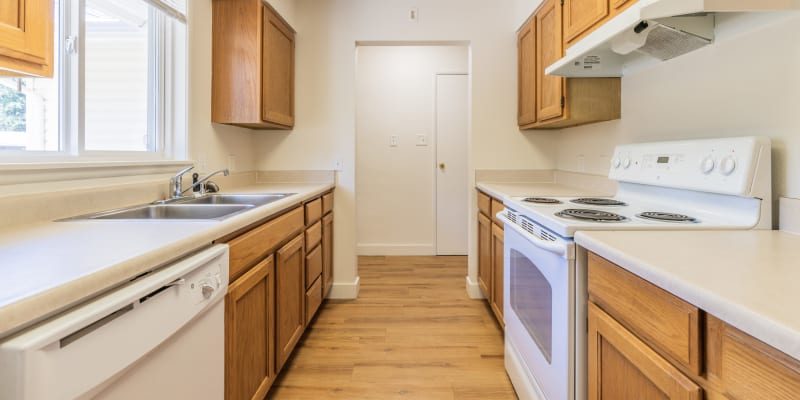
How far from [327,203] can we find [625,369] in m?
2.15

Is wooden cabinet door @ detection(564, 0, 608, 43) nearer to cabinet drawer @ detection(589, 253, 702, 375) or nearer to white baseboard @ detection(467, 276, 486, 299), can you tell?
cabinet drawer @ detection(589, 253, 702, 375)

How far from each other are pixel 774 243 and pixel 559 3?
5.36 feet

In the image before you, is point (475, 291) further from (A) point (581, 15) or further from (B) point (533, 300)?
(A) point (581, 15)

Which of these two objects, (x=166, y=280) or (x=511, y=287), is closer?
(x=166, y=280)

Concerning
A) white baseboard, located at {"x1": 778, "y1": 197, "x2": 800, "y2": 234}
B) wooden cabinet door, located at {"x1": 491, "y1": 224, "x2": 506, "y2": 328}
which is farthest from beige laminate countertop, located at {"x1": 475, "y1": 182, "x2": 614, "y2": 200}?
white baseboard, located at {"x1": 778, "y1": 197, "x2": 800, "y2": 234}

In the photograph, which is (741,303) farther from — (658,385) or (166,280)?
(166,280)

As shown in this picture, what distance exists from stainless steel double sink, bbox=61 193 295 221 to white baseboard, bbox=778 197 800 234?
1.65 metres

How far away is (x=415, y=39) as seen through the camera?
9.52ft

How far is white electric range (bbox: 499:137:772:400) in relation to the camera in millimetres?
1116

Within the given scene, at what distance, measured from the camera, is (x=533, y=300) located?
58.9 inches

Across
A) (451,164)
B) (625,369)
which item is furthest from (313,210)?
(451,164)

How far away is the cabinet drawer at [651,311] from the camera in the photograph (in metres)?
0.67

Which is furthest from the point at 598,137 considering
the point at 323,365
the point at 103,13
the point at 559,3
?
the point at 103,13

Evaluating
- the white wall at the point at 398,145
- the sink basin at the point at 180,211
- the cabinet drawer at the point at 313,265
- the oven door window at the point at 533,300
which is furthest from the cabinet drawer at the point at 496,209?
the white wall at the point at 398,145
